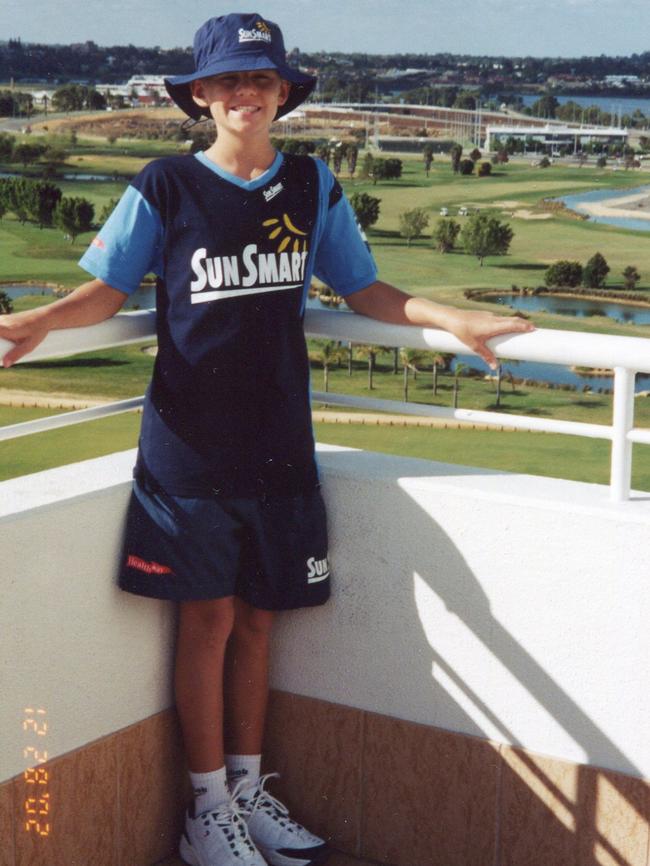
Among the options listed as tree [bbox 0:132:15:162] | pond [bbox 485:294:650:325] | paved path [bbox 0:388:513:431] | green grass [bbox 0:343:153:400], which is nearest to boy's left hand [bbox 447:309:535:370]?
paved path [bbox 0:388:513:431]

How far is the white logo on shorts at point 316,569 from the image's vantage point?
195cm

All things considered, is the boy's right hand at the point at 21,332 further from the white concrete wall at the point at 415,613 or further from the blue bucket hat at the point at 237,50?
the blue bucket hat at the point at 237,50

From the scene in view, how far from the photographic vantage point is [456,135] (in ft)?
383

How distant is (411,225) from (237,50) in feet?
292

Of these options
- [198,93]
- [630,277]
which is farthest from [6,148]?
[198,93]

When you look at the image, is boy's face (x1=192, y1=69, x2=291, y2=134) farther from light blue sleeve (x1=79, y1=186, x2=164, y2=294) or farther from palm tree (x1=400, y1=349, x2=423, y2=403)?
palm tree (x1=400, y1=349, x2=423, y2=403)

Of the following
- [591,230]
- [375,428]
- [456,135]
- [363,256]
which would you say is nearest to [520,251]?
[591,230]

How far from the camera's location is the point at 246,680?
2031mm

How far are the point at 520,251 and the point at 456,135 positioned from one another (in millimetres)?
30272

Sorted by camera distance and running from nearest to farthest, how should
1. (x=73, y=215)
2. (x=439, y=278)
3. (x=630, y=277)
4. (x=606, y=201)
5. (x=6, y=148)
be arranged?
(x=439, y=278)
(x=73, y=215)
(x=630, y=277)
(x=6, y=148)
(x=606, y=201)

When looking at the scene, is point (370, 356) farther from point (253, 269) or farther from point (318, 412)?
point (253, 269)

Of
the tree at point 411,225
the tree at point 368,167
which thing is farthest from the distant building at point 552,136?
the tree at point 411,225

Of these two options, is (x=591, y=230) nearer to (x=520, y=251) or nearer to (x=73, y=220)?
(x=520, y=251)

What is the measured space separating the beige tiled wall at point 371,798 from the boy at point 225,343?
0.34ft
